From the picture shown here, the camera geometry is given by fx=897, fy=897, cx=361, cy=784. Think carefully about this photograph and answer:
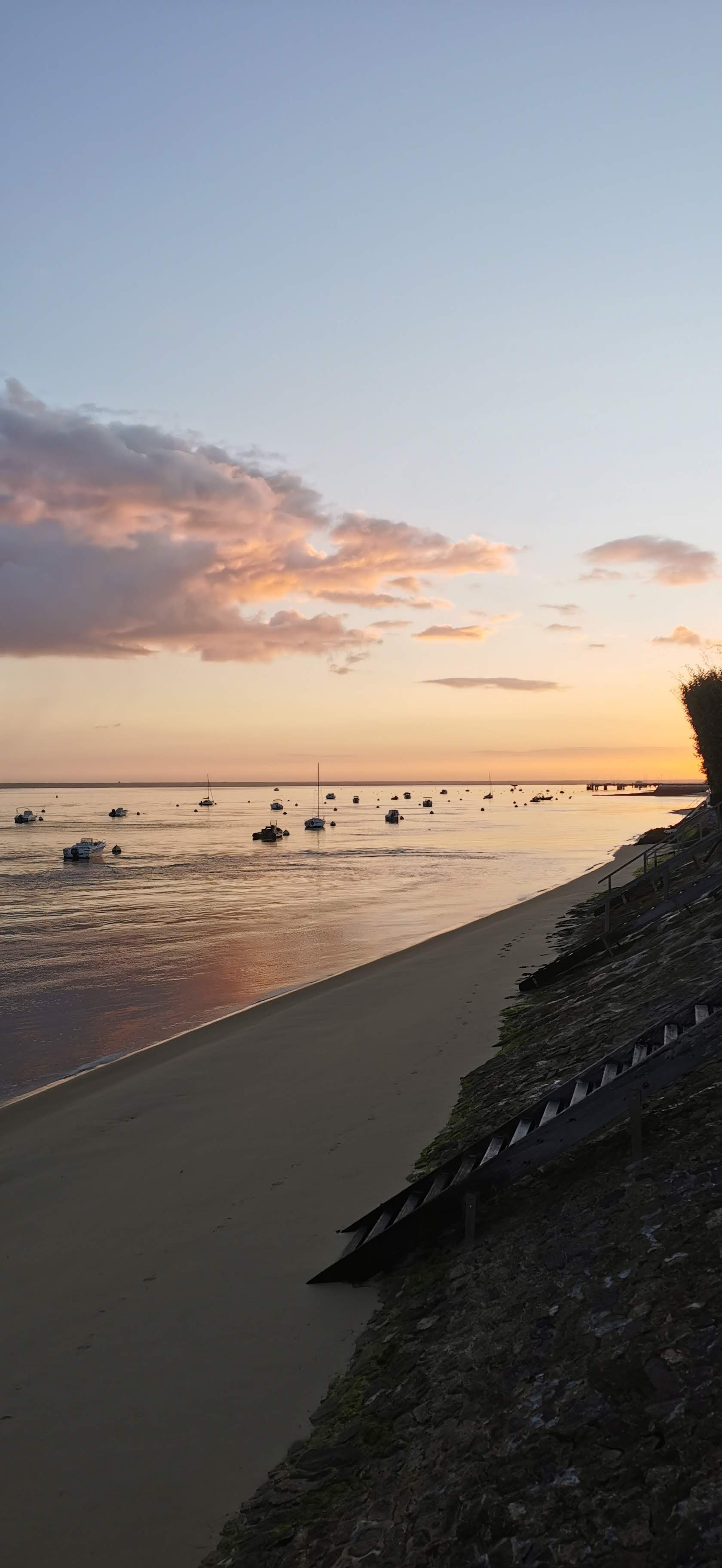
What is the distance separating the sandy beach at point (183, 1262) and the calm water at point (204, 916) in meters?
4.77

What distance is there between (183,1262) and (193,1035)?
1032cm

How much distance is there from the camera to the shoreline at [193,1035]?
1559 cm

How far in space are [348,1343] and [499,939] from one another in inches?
833

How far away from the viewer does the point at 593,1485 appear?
4.45 m

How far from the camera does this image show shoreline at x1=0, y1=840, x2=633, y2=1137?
15586 mm

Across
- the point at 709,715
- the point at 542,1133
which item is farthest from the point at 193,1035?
the point at 709,715

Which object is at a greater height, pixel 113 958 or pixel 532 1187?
pixel 532 1187

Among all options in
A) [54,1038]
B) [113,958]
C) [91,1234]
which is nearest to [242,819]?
[113,958]

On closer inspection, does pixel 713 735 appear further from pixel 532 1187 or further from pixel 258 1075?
pixel 532 1187

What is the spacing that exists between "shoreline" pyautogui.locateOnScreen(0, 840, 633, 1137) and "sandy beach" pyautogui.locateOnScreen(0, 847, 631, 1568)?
0.82 ft

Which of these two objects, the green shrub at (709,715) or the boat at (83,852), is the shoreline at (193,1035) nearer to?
the green shrub at (709,715)

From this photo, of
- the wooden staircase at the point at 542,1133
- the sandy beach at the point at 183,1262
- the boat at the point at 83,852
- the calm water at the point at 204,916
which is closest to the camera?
the sandy beach at the point at 183,1262

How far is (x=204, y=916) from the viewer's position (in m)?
42.6

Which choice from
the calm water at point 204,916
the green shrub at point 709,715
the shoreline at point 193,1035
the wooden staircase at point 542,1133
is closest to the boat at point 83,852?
the calm water at point 204,916
